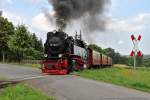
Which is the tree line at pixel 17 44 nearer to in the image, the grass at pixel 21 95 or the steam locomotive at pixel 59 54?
the steam locomotive at pixel 59 54

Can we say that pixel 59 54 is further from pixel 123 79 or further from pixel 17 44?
pixel 17 44

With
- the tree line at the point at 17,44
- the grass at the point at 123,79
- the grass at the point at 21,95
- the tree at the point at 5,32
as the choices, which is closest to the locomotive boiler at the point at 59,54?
the grass at the point at 123,79

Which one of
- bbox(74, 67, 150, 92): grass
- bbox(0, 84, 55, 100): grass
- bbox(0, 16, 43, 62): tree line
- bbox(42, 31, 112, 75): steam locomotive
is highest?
bbox(0, 16, 43, 62): tree line

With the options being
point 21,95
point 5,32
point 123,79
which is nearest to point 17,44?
point 5,32

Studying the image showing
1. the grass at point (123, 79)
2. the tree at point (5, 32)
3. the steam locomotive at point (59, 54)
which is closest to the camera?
the grass at point (123, 79)

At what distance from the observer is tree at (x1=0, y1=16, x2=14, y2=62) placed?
8116 centimetres

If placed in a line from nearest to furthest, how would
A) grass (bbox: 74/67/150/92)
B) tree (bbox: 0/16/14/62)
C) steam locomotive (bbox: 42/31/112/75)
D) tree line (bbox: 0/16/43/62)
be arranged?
grass (bbox: 74/67/150/92), steam locomotive (bbox: 42/31/112/75), tree line (bbox: 0/16/43/62), tree (bbox: 0/16/14/62)

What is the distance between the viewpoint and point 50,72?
108 feet

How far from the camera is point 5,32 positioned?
272 ft

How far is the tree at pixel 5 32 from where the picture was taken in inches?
3195

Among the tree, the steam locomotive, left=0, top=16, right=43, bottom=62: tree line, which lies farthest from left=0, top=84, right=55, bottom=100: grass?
the tree

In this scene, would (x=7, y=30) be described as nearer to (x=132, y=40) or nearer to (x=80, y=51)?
(x=80, y=51)

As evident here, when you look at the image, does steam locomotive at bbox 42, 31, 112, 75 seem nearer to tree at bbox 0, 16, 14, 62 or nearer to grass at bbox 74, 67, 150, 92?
grass at bbox 74, 67, 150, 92

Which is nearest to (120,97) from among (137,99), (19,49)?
(137,99)
